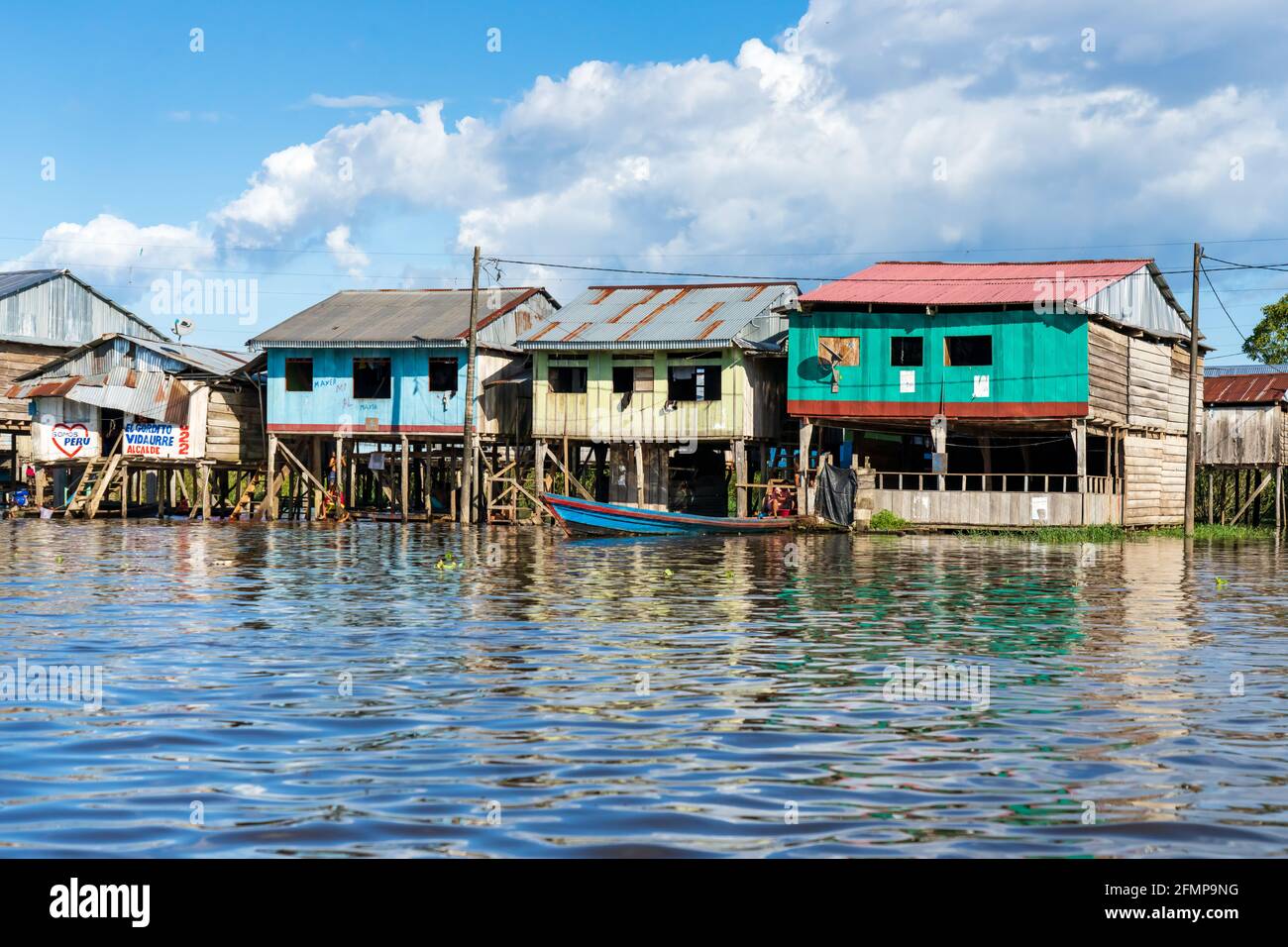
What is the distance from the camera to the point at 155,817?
7.57 m

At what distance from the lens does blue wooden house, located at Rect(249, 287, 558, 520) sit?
4725 centimetres

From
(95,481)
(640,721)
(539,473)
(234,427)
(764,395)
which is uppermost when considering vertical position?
(764,395)

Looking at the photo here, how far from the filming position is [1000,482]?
4659 cm

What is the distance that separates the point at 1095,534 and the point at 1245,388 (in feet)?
54.9

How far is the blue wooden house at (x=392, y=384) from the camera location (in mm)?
47250

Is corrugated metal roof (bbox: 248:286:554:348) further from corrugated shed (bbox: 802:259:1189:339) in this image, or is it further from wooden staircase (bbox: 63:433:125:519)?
corrugated shed (bbox: 802:259:1189:339)

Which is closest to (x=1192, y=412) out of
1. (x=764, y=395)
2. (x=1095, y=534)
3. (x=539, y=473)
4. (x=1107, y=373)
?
(x=1107, y=373)

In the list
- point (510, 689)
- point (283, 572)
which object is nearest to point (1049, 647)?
point (510, 689)

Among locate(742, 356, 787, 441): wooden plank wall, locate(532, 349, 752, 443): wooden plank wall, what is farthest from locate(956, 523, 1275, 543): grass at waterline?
locate(532, 349, 752, 443): wooden plank wall

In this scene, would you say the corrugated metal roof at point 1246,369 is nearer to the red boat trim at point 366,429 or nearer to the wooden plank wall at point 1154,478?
the wooden plank wall at point 1154,478

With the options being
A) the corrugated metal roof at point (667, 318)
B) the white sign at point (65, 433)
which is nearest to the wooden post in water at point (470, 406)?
the corrugated metal roof at point (667, 318)

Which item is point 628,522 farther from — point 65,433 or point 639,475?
point 65,433

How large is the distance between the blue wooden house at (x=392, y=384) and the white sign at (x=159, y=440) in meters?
3.23

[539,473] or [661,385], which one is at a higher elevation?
[661,385]
